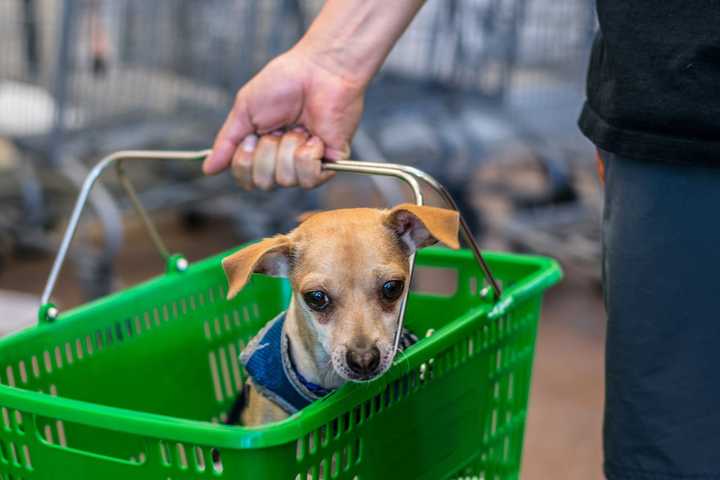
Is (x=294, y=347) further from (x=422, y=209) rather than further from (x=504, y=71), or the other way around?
(x=504, y=71)

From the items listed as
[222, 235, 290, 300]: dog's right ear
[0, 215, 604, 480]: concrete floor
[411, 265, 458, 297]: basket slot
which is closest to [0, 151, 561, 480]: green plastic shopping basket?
[222, 235, 290, 300]: dog's right ear

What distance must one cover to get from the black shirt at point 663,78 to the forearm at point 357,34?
0.31 meters

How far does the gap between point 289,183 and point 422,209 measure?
22 centimetres

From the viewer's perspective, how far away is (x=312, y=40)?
118 centimetres

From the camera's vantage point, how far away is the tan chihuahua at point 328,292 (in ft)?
3.31

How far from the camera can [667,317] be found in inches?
34.3

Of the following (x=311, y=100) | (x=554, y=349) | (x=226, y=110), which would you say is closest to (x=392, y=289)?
(x=311, y=100)

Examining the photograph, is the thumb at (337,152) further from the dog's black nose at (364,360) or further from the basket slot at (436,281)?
the basket slot at (436,281)

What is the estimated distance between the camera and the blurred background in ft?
8.47

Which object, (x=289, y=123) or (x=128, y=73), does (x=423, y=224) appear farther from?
(x=128, y=73)

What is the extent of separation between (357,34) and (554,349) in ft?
5.11

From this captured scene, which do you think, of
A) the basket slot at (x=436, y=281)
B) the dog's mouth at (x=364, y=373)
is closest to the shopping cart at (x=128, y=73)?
the basket slot at (x=436, y=281)

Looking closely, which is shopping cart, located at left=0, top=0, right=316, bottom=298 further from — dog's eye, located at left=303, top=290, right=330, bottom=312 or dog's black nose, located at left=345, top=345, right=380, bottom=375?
dog's black nose, located at left=345, top=345, right=380, bottom=375

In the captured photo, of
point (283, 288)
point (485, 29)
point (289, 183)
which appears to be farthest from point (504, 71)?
point (289, 183)
